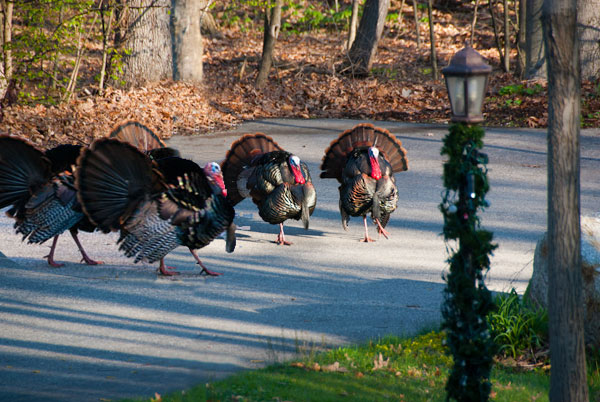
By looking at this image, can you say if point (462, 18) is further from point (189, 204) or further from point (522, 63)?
point (189, 204)

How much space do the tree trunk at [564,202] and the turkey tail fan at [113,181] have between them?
368 cm

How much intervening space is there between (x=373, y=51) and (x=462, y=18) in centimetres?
817

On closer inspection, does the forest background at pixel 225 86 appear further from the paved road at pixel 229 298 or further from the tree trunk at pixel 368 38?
the paved road at pixel 229 298

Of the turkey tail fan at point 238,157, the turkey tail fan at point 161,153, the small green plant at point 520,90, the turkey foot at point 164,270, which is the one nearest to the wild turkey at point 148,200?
the turkey foot at point 164,270

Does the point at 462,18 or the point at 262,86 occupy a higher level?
the point at 462,18

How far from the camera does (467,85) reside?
3.71 meters

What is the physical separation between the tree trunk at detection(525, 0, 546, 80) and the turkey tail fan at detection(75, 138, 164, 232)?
37.1ft

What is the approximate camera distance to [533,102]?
14.3 m

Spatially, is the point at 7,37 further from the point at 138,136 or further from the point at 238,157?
the point at 238,157

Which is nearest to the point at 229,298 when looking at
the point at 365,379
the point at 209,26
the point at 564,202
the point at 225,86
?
the point at 365,379

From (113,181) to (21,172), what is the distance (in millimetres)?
1114

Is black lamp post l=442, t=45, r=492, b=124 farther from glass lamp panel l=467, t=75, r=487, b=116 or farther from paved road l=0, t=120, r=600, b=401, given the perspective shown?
paved road l=0, t=120, r=600, b=401

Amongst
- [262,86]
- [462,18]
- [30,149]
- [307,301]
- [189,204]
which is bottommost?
[307,301]

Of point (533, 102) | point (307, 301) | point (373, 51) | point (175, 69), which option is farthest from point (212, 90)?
point (307, 301)
